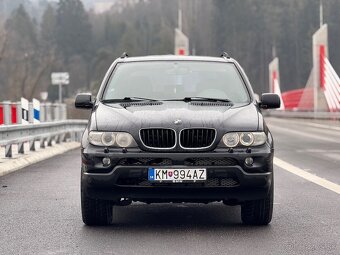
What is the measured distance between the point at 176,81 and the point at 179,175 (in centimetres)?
168

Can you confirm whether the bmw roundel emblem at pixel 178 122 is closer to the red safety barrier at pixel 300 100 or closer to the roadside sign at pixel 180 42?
the red safety barrier at pixel 300 100

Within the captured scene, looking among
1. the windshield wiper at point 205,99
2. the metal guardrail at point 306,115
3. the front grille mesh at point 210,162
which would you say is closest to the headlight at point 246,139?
the front grille mesh at point 210,162

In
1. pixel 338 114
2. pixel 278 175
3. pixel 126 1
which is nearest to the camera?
Result: pixel 278 175

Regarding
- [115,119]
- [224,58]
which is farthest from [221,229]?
[224,58]

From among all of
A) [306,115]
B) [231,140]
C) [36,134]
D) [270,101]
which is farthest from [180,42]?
[231,140]

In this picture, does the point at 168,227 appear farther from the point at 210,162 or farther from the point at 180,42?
the point at 180,42

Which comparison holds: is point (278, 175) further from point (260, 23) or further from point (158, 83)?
point (260, 23)

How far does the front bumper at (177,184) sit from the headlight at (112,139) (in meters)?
0.08

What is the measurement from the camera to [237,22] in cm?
13675

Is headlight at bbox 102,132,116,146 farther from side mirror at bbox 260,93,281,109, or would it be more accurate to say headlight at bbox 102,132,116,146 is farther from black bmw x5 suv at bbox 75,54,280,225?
side mirror at bbox 260,93,281,109

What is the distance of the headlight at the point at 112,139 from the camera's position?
22.6 ft

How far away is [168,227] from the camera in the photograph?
7258 mm

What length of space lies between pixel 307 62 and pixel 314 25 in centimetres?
609

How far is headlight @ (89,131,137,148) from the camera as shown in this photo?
22.6 ft
